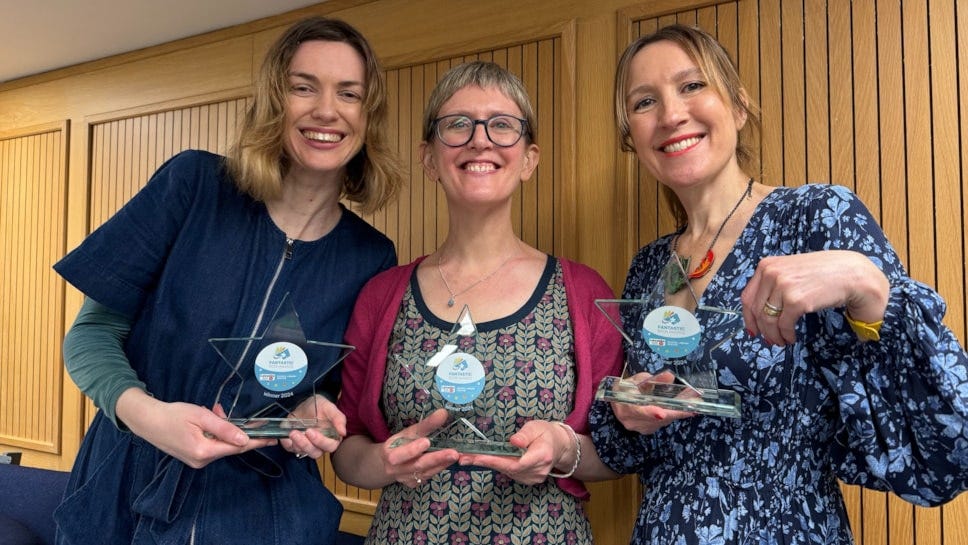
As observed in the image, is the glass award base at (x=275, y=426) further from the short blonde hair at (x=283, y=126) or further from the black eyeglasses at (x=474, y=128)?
the black eyeglasses at (x=474, y=128)

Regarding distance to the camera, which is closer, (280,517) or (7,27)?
(280,517)

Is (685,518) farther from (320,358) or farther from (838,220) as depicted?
(320,358)

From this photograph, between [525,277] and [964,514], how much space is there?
1.29 m

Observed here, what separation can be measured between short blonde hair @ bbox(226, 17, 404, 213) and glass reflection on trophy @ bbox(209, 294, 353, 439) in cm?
30

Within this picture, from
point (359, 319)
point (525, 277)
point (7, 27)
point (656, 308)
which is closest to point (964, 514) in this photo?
point (656, 308)

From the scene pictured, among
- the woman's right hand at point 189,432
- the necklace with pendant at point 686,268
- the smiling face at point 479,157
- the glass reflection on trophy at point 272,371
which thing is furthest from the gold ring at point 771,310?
the woman's right hand at point 189,432

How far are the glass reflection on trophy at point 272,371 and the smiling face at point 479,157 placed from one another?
0.44 m

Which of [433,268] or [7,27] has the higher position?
[7,27]

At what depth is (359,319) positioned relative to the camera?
1644 millimetres

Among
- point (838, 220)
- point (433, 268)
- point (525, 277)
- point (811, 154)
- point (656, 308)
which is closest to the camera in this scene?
point (838, 220)

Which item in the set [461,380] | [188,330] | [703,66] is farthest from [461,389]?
[703,66]

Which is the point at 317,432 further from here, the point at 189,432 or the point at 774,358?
the point at 774,358

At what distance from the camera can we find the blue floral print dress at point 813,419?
1086 millimetres

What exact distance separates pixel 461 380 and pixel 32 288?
11.2 feet
